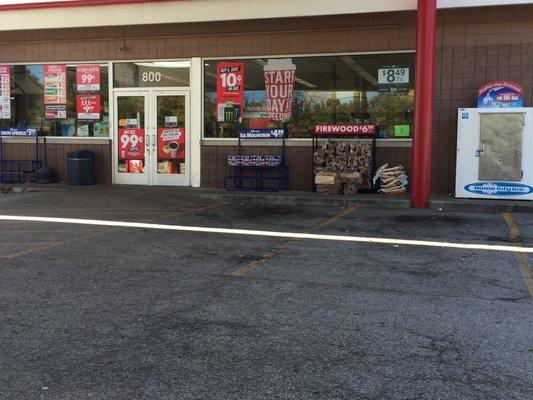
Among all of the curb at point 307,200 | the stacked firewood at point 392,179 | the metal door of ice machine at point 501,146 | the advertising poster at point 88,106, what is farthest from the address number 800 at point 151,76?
the metal door of ice machine at point 501,146

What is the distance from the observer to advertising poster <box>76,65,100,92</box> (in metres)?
15.2

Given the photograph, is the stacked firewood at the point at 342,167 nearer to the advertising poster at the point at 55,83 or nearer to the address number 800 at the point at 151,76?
the address number 800 at the point at 151,76

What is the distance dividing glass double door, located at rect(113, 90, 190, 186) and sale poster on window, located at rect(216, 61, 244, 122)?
3.00ft

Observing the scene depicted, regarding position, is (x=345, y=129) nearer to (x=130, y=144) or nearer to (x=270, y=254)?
(x=130, y=144)

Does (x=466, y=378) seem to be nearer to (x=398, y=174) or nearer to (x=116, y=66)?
(x=398, y=174)

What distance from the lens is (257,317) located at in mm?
4926

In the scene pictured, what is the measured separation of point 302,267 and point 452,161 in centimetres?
749

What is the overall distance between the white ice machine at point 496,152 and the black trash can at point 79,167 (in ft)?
30.0

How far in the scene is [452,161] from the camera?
12.9 metres

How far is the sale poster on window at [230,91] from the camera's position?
14141 mm

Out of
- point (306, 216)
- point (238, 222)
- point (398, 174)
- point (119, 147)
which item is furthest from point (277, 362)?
point (119, 147)

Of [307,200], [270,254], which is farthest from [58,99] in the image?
[270,254]

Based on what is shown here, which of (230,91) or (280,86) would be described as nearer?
(280,86)

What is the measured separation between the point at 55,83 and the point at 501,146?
447 inches
